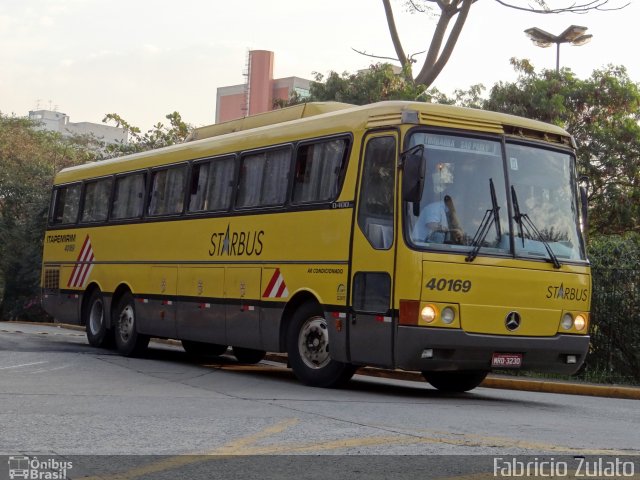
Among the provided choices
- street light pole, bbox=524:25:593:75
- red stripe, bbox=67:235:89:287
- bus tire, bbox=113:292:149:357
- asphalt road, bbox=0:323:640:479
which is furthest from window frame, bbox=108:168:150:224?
street light pole, bbox=524:25:593:75

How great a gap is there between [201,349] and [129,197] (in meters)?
3.01

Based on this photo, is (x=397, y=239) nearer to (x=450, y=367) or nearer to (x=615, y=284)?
(x=450, y=367)

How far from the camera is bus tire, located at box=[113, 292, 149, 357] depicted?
59.9 ft

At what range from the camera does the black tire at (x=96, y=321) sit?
19.5 metres

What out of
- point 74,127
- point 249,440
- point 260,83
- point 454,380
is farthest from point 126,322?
point 74,127

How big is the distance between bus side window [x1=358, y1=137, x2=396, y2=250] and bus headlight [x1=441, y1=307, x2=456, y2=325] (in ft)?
3.11

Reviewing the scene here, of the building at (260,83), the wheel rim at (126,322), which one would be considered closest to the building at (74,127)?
the building at (260,83)

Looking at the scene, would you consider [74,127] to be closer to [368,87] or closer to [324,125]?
[368,87]

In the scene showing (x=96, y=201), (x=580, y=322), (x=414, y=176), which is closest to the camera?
(x=414, y=176)

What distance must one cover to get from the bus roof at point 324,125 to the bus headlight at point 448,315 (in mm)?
2103

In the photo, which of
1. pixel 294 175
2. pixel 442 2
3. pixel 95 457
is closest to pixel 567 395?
pixel 294 175

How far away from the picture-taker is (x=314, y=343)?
1333cm

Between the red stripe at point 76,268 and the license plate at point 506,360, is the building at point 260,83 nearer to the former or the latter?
the red stripe at point 76,268

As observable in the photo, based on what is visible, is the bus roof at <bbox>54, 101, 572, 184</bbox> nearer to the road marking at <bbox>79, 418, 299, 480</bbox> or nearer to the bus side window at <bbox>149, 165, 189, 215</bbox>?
the bus side window at <bbox>149, 165, 189, 215</bbox>
